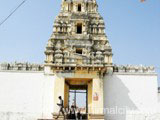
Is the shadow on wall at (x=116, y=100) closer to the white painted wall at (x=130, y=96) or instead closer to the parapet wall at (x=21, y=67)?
the white painted wall at (x=130, y=96)

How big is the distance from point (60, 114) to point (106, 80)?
14.9 ft

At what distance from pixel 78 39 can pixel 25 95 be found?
6055 millimetres

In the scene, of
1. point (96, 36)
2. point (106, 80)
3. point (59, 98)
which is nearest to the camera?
point (59, 98)

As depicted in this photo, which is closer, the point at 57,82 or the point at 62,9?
the point at 57,82

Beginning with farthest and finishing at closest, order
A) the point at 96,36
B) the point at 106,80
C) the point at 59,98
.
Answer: the point at 96,36, the point at 106,80, the point at 59,98

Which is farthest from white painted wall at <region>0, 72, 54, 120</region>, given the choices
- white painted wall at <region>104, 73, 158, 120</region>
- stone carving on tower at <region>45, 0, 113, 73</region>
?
white painted wall at <region>104, 73, 158, 120</region>

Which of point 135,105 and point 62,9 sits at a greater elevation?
Result: point 62,9

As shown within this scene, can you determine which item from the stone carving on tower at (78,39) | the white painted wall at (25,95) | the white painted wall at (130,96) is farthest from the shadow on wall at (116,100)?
the white painted wall at (25,95)

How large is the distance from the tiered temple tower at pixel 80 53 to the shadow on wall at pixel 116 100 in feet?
3.54

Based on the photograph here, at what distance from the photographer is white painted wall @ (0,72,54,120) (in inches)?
765

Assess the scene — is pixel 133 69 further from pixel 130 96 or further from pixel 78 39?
pixel 78 39

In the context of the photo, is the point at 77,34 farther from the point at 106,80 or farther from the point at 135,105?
the point at 135,105

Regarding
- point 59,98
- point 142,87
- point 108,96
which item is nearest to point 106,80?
point 108,96

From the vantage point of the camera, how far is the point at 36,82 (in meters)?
19.9
